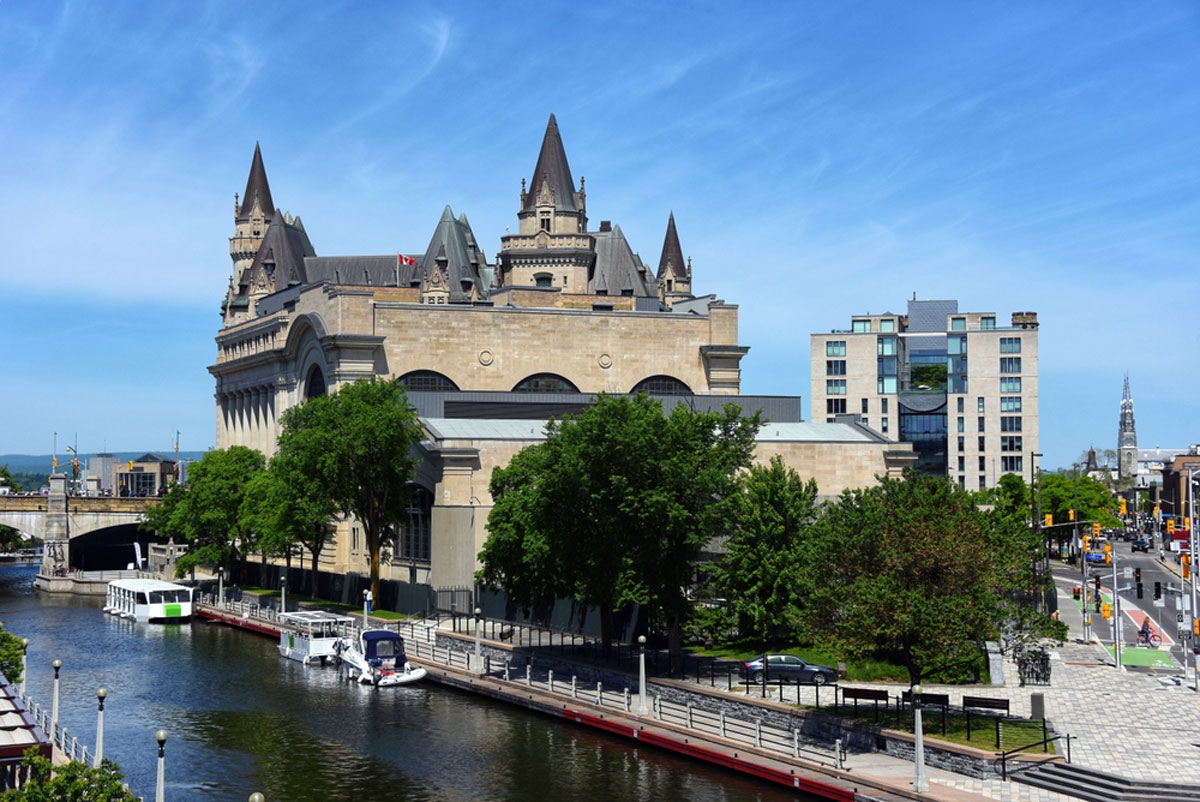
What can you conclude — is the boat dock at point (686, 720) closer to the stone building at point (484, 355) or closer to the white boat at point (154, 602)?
the stone building at point (484, 355)

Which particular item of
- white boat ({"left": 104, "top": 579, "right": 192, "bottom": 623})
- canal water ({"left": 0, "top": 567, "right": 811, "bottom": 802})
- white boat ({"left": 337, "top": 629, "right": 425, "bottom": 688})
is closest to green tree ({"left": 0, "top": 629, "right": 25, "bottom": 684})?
canal water ({"left": 0, "top": 567, "right": 811, "bottom": 802})

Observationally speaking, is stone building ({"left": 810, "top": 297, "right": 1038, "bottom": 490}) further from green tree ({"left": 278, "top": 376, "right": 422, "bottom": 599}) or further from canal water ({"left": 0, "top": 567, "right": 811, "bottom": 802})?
canal water ({"left": 0, "top": 567, "right": 811, "bottom": 802})

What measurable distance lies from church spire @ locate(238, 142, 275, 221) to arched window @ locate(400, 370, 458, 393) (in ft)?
249

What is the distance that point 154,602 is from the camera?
8788cm

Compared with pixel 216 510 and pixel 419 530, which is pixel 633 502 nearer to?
pixel 419 530

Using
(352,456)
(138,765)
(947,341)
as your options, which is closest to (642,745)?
(138,765)

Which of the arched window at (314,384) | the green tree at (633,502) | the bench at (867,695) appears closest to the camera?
the bench at (867,695)

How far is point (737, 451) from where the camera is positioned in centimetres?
5372

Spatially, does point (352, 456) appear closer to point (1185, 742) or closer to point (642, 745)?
point (642, 745)

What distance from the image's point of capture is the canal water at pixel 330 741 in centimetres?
3994

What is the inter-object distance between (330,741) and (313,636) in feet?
72.7

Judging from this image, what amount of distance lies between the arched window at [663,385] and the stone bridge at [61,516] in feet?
174

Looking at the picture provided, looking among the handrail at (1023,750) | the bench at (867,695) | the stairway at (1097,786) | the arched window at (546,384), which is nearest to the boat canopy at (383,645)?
the bench at (867,695)

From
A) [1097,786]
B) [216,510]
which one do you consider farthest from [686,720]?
[216,510]
